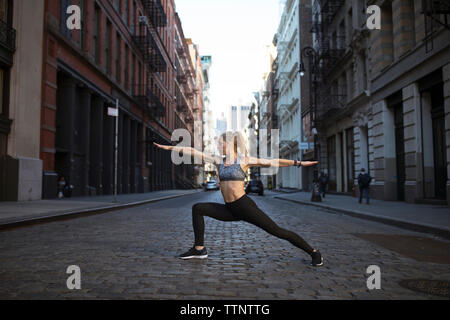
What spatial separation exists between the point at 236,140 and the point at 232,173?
0.46 m

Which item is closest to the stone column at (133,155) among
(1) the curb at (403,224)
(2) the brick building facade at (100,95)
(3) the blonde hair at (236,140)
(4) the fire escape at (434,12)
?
(2) the brick building facade at (100,95)

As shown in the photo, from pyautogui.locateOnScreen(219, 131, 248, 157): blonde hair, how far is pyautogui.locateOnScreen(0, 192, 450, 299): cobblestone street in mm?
1377

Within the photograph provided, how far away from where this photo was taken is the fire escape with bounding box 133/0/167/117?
116 ft

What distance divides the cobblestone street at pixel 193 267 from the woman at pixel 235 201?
28 cm

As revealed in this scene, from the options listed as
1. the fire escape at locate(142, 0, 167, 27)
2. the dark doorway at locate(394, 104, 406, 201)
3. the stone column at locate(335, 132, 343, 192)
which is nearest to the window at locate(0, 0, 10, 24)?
the dark doorway at locate(394, 104, 406, 201)

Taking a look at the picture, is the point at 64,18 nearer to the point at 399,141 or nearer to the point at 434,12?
the point at 434,12

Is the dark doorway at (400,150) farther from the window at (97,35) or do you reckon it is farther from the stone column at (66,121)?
the window at (97,35)

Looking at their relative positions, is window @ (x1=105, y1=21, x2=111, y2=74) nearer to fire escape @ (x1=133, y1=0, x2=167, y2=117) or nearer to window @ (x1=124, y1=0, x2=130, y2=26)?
window @ (x1=124, y1=0, x2=130, y2=26)

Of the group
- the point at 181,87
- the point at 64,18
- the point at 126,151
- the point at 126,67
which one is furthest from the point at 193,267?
the point at 181,87

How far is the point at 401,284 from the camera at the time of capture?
4238 mm

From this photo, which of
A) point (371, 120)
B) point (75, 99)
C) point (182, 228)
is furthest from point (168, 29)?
point (182, 228)

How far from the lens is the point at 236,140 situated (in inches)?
208

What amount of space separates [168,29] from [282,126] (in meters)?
19.3

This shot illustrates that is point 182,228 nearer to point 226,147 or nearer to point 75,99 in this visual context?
point 226,147
